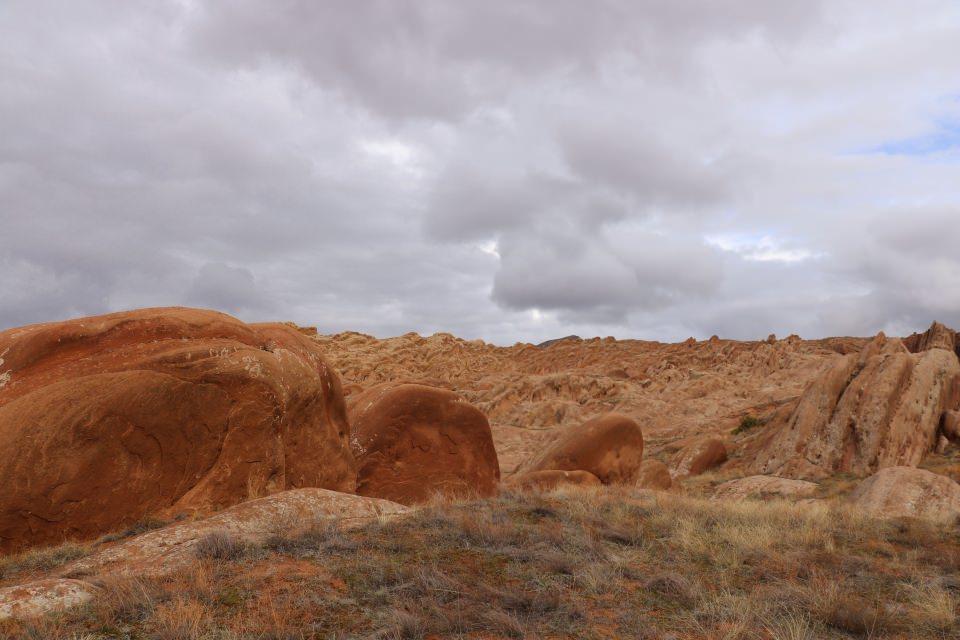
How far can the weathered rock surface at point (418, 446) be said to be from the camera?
42.7 ft

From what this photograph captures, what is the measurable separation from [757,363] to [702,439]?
31973 mm

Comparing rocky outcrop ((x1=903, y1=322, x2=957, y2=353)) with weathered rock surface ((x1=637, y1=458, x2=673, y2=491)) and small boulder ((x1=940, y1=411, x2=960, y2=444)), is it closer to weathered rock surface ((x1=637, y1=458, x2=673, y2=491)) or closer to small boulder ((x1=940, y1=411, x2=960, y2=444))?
small boulder ((x1=940, y1=411, x2=960, y2=444))

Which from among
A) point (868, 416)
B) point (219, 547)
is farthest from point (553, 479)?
point (219, 547)

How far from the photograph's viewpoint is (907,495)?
12.4 m

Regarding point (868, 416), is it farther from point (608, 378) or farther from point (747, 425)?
point (608, 378)

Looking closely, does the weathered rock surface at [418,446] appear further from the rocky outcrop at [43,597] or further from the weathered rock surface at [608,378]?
the weathered rock surface at [608,378]

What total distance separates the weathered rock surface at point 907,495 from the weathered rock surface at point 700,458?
11.1 meters

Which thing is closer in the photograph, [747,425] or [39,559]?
[39,559]

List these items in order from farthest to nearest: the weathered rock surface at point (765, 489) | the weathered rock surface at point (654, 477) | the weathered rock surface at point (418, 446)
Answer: the weathered rock surface at point (654, 477), the weathered rock surface at point (765, 489), the weathered rock surface at point (418, 446)

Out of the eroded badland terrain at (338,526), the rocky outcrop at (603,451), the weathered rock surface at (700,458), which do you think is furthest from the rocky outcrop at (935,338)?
the rocky outcrop at (603,451)

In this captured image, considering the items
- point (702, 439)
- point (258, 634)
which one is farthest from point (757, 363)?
point (258, 634)

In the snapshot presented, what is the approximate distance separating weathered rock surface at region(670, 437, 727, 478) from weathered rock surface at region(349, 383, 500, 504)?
12.7 m

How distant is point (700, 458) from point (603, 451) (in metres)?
8.06

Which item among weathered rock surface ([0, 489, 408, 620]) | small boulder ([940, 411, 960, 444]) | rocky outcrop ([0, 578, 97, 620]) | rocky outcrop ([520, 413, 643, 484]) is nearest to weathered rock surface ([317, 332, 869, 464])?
rocky outcrop ([520, 413, 643, 484])
